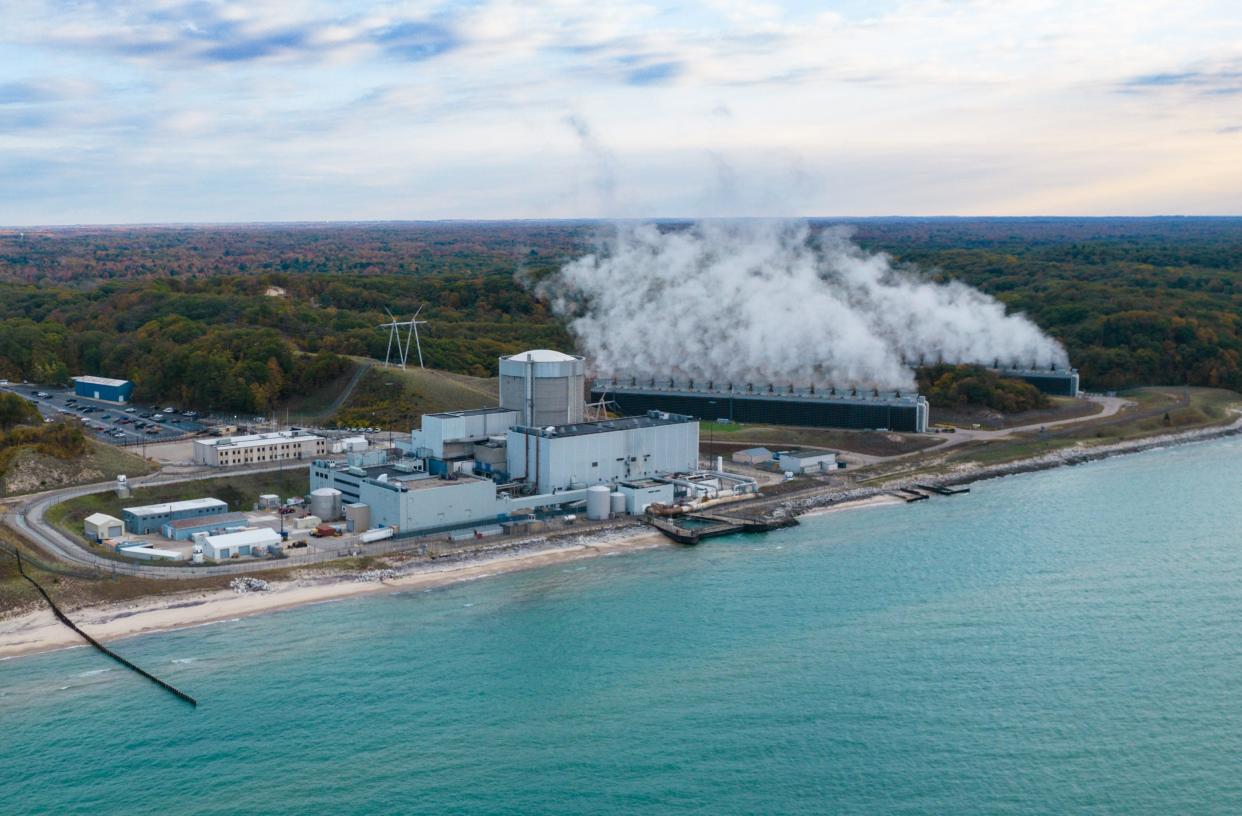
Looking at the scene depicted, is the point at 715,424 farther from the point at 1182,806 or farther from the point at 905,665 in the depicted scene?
the point at 1182,806

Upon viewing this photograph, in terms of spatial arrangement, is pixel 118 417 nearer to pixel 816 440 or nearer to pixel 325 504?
pixel 325 504

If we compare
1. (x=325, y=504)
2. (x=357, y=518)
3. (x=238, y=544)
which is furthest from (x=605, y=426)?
(x=238, y=544)

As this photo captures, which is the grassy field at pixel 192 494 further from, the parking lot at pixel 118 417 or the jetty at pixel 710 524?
the jetty at pixel 710 524

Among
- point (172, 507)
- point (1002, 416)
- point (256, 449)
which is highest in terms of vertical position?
point (1002, 416)

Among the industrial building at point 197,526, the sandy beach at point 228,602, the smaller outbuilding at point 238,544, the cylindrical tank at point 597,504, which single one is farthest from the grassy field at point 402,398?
the sandy beach at point 228,602

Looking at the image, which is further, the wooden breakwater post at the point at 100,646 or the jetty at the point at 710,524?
the jetty at the point at 710,524

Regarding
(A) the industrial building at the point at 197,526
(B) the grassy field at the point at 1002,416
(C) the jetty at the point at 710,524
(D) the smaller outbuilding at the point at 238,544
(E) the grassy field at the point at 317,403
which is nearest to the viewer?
(D) the smaller outbuilding at the point at 238,544

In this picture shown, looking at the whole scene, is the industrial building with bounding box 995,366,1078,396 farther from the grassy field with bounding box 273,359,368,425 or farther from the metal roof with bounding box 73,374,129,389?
the metal roof with bounding box 73,374,129,389

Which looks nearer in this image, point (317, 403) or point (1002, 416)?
point (317, 403)
